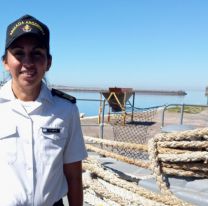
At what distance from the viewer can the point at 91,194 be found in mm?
3172

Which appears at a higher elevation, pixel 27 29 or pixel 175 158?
pixel 27 29

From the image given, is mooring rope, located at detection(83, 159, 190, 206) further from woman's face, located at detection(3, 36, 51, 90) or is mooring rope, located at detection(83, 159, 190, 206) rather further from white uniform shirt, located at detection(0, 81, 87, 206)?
woman's face, located at detection(3, 36, 51, 90)

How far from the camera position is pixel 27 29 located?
1.69 meters

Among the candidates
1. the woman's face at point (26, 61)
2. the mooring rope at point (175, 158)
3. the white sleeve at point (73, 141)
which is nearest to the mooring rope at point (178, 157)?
the mooring rope at point (175, 158)

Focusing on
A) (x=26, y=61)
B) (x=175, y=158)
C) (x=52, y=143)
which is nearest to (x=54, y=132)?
(x=52, y=143)

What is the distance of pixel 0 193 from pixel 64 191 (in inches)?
12.8

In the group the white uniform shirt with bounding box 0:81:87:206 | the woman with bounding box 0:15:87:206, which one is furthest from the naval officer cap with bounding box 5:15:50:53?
the white uniform shirt with bounding box 0:81:87:206

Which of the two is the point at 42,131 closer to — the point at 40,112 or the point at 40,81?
the point at 40,112

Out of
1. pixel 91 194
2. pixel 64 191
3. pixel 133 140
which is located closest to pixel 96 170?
pixel 91 194

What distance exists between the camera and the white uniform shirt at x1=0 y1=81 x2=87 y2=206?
1.65m

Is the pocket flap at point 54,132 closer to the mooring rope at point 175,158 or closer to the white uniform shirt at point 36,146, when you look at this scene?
the white uniform shirt at point 36,146

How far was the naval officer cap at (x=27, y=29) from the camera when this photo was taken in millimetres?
1691

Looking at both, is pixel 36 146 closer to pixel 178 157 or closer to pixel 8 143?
pixel 8 143

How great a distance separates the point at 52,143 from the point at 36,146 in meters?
0.08
